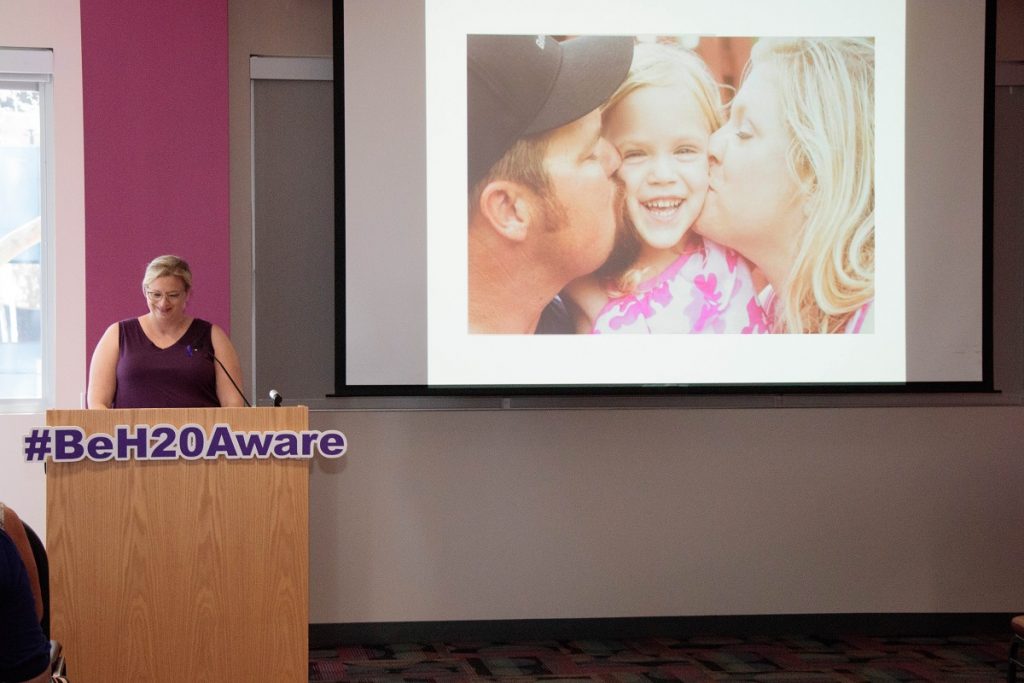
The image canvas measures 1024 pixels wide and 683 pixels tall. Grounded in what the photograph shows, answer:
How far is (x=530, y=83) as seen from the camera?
4543 mm

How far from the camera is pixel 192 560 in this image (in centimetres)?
307

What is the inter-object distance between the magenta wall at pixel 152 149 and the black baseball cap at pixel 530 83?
1.06 metres

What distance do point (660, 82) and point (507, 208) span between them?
2.75 feet

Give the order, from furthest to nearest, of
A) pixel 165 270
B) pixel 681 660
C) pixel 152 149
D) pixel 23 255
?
1. pixel 23 255
2. pixel 152 149
3. pixel 681 660
4. pixel 165 270

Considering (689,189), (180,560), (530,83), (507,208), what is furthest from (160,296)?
(689,189)

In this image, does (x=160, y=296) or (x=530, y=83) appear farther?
(x=530, y=83)

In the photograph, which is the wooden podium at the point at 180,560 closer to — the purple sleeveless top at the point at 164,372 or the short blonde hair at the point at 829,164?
the purple sleeveless top at the point at 164,372

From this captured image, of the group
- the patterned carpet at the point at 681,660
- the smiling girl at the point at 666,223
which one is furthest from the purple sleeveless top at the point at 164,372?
the smiling girl at the point at 666,223

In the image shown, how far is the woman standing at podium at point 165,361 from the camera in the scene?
3.77 metres

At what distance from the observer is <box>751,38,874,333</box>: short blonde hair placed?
4598mm

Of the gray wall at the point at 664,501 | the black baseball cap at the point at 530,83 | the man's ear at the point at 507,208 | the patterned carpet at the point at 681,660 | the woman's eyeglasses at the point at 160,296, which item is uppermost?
the black baseball cap at the point at 530,83

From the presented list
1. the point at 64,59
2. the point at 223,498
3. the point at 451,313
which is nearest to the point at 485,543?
the point at 451,313

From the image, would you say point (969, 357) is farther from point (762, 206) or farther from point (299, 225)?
point (299, 225)

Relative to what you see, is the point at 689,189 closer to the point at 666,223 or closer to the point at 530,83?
the point at 666,223
